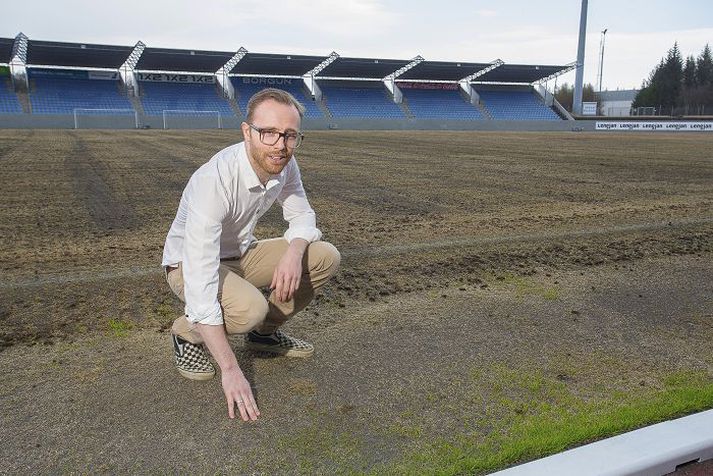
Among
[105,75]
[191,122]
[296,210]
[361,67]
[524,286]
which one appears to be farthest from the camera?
[361,67]

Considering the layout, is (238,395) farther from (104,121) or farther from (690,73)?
(690,73)

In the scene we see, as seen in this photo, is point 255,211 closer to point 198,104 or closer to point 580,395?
point 580,395

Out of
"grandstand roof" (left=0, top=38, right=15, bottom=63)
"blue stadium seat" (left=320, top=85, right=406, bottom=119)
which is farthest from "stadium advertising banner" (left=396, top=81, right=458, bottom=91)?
"grandstand roof" (left=0, top=38, right=15, bottom=63)

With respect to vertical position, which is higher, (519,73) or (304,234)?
(519,73)

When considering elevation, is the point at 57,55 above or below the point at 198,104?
above

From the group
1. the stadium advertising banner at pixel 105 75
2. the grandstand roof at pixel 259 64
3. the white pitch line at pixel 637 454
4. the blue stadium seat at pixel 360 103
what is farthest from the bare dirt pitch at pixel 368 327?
the stadium advertising banner at pixel 105 75

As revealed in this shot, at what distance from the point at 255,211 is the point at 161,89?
52.4 meters

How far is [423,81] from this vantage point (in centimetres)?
5928

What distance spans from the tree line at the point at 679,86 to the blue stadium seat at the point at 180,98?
186 feet

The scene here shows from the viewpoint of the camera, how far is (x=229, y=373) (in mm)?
2523

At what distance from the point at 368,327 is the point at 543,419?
140 centimetres

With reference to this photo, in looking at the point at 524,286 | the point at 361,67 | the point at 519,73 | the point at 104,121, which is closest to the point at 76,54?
the point at 104,121

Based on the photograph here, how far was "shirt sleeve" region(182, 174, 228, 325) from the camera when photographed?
2512mm

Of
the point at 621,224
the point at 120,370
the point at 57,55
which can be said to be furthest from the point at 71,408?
the point at 57,55
